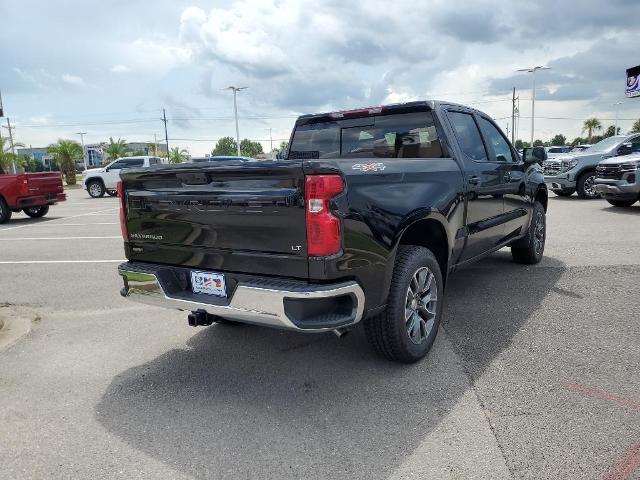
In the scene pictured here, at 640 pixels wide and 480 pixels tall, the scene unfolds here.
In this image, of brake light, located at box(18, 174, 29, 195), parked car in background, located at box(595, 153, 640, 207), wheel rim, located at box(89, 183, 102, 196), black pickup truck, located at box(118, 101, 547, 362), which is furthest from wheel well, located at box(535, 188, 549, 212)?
wheel rim, located at box(89, 183, 102, 196)

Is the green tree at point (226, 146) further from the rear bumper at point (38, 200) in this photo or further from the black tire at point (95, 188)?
the rear bumper at point (38, 200)

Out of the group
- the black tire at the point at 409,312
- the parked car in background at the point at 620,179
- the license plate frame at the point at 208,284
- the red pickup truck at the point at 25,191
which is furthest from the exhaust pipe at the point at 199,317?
the red pickup truck at the point at 25,191

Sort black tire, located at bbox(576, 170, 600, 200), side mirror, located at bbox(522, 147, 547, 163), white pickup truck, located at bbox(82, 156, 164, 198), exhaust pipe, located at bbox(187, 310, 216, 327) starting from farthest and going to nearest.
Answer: white pickup truck, located at bbox(82, 156, 164, 198), black tire, located at bbox(576, 170, 600, 200), side mirror, located at bbox(522, 147, 547, 163), exhaust pipe, located at bbox(187, 310, 216, 327)

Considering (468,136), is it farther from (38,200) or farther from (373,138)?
(38,200)

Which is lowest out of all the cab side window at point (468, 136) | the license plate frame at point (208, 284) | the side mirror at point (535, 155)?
the license plate frame at point (208, 284)

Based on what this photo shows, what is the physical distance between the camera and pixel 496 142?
5355 mm

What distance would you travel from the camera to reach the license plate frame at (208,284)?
10.3 ft

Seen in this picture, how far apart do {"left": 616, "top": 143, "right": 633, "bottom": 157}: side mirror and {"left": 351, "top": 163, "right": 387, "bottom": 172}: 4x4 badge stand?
41.4 ft

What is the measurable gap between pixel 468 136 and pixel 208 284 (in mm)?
2874

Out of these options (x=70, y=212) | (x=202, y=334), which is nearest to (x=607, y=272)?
(x=202, y=334)

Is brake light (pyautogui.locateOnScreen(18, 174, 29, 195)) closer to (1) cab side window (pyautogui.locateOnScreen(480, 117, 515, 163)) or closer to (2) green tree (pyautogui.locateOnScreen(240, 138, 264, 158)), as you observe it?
(1) cab side window (pyautogui.locateOnScreen(480, 117, 515, 163))

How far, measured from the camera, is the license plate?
3146 mm

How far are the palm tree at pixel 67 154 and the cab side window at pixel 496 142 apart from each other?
4031 cm

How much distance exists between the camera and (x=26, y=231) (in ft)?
38.9
